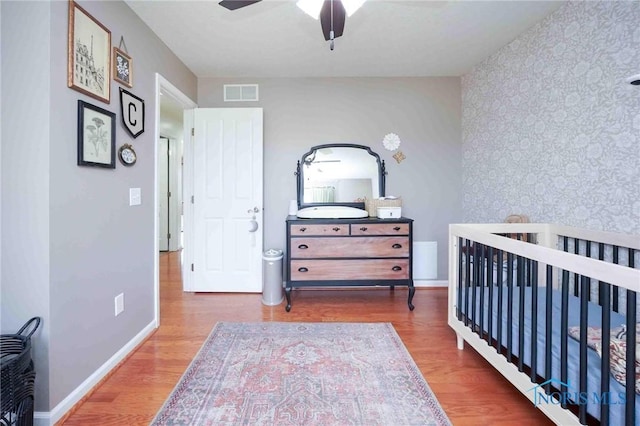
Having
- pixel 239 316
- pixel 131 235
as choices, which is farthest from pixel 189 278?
pixel 131 235

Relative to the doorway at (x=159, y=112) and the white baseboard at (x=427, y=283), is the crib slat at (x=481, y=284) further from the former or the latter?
the doorway at (x=159, y=112)

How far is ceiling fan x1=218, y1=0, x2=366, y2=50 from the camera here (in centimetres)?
154

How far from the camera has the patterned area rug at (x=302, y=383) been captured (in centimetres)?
147

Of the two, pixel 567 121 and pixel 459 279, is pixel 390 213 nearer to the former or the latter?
pixel 459 279

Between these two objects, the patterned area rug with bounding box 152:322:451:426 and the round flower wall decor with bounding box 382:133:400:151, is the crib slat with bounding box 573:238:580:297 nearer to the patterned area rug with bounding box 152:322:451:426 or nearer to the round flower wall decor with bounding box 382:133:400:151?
the patterned area rug with bounding box 152:322:451:426

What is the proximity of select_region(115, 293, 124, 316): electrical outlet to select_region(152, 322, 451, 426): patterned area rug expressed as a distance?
0.57m

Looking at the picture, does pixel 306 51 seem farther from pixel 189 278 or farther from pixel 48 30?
pixel 189 278

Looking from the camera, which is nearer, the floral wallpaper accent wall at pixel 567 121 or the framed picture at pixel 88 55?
the framed picture at pixel 88 55

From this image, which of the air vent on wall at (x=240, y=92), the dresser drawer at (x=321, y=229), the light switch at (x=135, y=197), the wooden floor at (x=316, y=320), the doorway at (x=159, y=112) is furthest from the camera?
the air vent on wall at (x=240, y=92)

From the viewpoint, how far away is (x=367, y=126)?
342 cm

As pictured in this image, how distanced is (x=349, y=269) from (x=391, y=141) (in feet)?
4.98

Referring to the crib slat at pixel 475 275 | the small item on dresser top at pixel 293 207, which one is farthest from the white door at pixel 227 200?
the crib slat at pixel 475 275

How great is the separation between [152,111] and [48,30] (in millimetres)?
940

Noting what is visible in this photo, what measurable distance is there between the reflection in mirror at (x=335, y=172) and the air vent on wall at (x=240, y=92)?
0.87 meters
